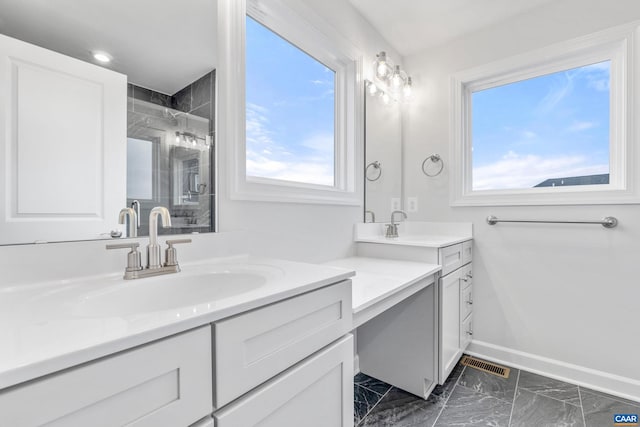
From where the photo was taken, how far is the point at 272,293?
2.15ft

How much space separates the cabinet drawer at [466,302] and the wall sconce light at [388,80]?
1452 millimetres

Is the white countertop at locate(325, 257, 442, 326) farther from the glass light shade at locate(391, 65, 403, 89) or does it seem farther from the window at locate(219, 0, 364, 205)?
the glass light shade at locate(391, 65, 403, 89)

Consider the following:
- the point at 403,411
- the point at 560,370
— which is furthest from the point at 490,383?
the point at 403,411

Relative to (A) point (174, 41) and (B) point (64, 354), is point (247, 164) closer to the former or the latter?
(A) point (174, 41)

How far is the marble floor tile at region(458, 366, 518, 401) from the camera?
165 cm

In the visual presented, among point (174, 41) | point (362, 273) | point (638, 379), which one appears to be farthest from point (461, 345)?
point (174, 41)

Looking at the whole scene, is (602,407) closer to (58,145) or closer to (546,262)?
(546,262)

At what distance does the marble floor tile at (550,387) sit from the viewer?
5.32ft

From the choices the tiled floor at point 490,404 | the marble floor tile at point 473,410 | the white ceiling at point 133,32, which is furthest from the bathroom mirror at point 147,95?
the marble floor tile at point 473,410

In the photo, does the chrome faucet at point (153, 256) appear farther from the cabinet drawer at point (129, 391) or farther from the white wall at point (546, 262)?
the white wall at point (546, 262)

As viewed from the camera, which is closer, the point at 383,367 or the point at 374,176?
the point at 383,367

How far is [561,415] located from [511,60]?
210 centimetres

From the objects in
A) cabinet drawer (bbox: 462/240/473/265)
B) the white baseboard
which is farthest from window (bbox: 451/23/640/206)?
the white baseboard

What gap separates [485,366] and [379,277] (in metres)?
1.25
